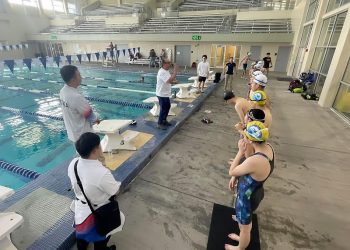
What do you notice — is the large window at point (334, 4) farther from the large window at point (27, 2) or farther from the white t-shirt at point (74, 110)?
the large window at point (27, 2)

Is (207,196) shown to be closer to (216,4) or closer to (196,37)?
(196,37)

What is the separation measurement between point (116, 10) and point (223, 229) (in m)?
26.9

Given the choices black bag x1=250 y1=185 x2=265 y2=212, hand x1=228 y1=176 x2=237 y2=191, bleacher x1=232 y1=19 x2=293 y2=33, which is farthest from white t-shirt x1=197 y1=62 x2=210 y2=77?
bleacher x1=232 y1=19 x2=293 y2=33

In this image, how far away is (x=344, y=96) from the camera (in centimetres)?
647

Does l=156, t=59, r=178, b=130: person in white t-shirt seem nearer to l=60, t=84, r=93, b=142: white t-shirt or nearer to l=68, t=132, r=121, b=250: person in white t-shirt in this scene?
l=60, t=84, r=93, b=142: white t-shirt

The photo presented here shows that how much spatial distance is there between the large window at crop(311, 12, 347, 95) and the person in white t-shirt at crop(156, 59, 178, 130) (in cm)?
709

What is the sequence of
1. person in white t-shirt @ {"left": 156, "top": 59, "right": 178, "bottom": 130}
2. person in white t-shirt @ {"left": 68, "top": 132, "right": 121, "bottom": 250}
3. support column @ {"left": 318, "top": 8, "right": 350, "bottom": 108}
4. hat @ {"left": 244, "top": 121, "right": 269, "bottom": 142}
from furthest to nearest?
1. support column @ {"left": 318, "top": 8, "right": 350, "bottom": 108}
2. person in white t-shirt @ {"left": 156, "top": 59, "right": 178, "bottom": 130}
3. hat @ {"left": 244, "top": 121, "right": 269, "bottom": 142}
4. person in white t-shirt @ {"left": 68, "top": 132, "right": 121, "bottom": 250}

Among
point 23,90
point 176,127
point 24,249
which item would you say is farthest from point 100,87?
point 24,249

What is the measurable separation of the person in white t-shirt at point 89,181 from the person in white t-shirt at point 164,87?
9.48 ft

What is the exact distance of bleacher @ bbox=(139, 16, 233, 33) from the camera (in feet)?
54.6

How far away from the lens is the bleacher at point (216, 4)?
61.9ft

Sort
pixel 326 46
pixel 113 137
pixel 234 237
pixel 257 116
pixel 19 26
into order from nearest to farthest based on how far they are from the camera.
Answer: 1. pixel 257 116
2. pixel 234 237
3. pixel 113 137
4. pixel 326 46
5. pixel 19 26

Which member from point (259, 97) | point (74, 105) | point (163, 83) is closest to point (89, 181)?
point (74, 105)

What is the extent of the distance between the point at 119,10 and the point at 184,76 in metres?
15.7
